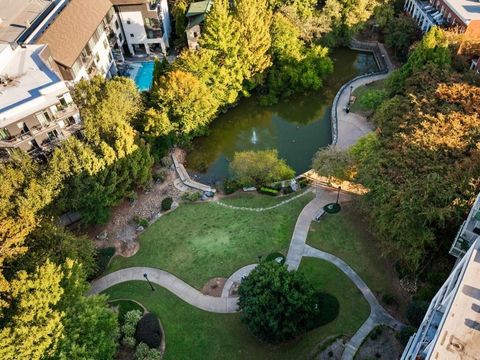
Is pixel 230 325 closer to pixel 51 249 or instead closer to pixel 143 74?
pixel 51 249

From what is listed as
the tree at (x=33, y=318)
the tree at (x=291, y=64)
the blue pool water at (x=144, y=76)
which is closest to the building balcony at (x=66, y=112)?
the blue pool water at (x=144, y=76)

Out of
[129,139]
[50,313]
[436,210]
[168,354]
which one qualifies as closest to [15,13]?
[129,139]

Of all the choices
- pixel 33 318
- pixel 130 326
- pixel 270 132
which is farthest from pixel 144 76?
pixel 33 318

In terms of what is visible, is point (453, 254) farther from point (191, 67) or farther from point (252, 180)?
point (191, 67)

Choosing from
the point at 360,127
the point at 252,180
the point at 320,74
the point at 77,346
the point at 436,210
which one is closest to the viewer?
the point at 77,346

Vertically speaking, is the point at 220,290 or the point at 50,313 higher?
the point at 50,313

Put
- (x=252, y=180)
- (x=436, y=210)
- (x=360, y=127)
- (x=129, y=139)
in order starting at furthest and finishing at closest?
(x=360, y=127)
(x=252, y=180)
(x=129, y=139)
(x=436, y=210)

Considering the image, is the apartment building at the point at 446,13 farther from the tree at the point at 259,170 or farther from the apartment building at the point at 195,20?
the apartment building at the point at 195,20
